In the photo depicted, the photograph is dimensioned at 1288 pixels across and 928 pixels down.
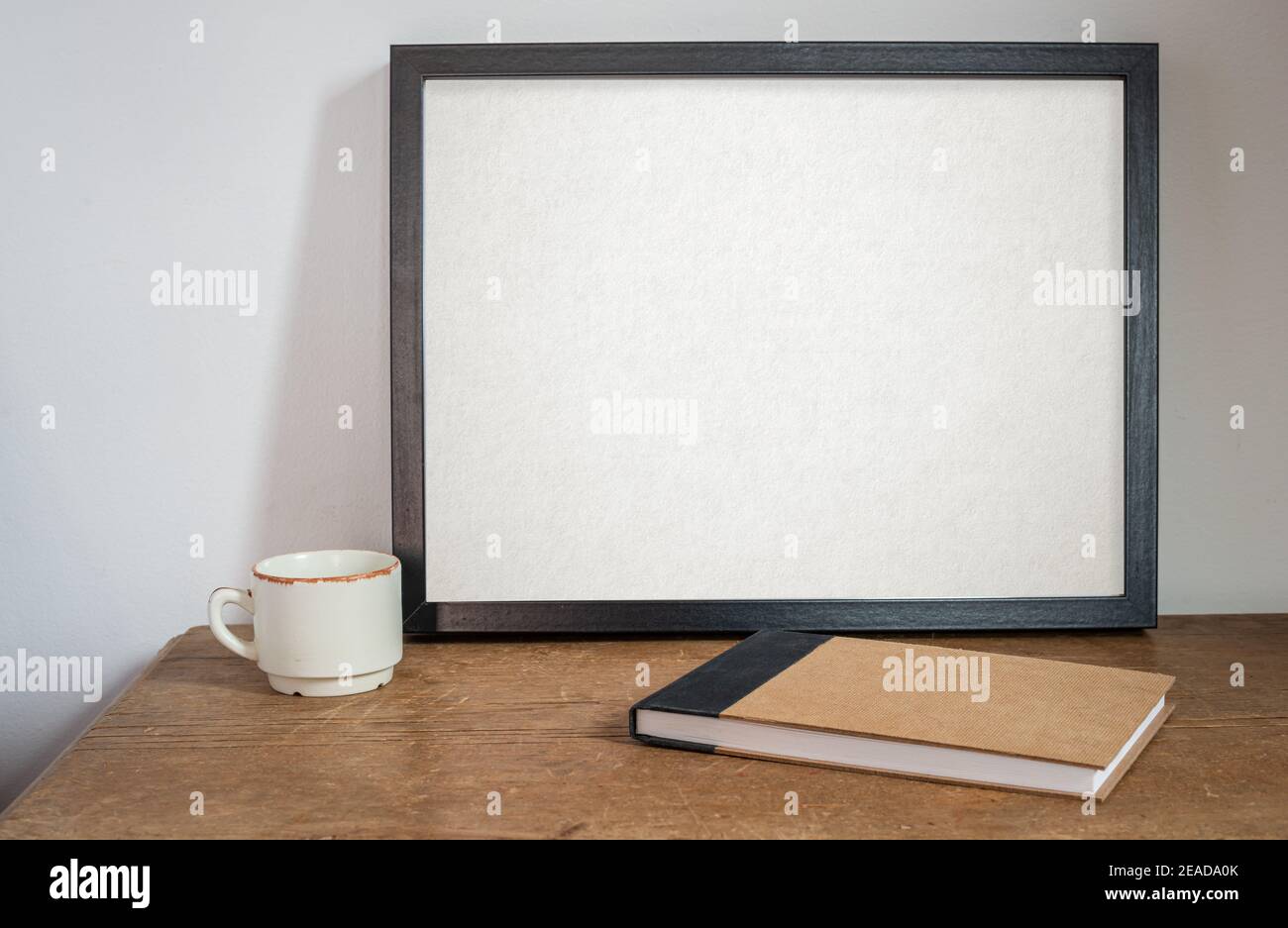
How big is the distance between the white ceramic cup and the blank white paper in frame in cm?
14

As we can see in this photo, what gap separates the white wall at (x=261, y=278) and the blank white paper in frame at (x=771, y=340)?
0.33 feet

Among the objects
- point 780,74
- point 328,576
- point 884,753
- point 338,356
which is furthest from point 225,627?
point 780,74

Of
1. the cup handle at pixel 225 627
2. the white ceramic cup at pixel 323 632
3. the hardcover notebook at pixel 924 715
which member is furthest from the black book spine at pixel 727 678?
the cup handle at pixel 225 627

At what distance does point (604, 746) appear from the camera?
705 mm

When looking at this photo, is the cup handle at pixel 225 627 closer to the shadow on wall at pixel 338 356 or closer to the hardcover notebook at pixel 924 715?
the shadow on wall at pixel 338 356

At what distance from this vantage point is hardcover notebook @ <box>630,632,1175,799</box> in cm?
A: 63

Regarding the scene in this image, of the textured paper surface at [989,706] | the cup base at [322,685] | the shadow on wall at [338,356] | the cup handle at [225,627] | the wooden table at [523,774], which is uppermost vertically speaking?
the shadow on wall at [338,356]

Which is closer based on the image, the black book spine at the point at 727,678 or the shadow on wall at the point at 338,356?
the black book spine at the point at 727,678

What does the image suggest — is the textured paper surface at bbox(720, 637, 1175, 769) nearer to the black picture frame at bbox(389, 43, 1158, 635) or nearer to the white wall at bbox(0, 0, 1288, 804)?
the black picture frame at bbox(389, 43, 1158, 635)

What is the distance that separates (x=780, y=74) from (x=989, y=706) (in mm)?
598

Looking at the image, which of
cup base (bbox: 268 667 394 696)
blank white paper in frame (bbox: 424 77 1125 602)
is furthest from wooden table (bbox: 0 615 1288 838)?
blank white paper in frame (bbox: 424 77 1125 602)

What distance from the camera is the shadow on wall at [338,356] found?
3.32 ft
